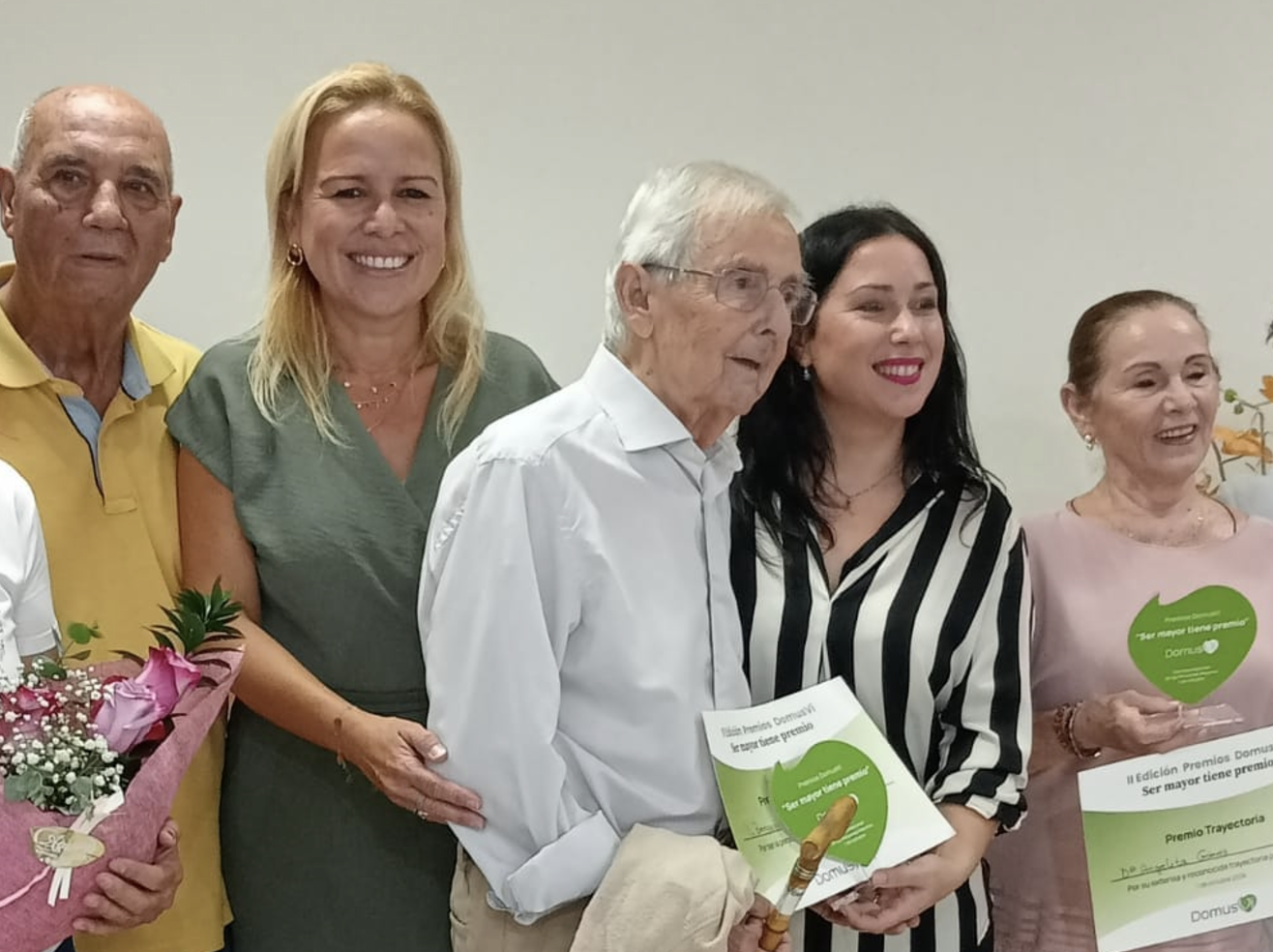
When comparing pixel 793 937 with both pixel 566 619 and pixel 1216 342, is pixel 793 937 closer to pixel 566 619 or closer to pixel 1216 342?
pixel 566 619

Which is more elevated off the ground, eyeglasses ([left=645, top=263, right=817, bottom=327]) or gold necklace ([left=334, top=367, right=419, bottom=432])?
eyeglasses ([left=645, top=263, right=817, bottom=327])

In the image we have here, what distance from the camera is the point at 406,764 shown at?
1500mm

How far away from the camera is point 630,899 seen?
1403 millimetres

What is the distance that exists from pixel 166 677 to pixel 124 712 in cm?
5

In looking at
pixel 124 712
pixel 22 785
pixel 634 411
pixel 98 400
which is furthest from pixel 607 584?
A: pixel 98 400

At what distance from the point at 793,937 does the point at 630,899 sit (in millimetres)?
349

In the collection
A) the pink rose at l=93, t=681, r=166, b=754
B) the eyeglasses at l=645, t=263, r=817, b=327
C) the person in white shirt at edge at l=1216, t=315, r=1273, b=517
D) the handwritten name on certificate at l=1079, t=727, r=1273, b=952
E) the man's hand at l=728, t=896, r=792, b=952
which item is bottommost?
the handwritten name on certificate at l=1079, t=727, r=1273, b=952

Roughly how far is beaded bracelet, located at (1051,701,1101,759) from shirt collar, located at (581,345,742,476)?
726 mm

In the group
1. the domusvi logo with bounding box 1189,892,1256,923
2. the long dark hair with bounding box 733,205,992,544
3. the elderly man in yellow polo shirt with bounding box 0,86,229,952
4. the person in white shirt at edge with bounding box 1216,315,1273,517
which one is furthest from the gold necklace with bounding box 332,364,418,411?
the person in white shirt at edge with bounding box 1216,315,1273,517

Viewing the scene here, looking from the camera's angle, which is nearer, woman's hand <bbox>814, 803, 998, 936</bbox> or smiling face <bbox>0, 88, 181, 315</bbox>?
woman's hand <bbox>814, 803, 998, 936</bbox>

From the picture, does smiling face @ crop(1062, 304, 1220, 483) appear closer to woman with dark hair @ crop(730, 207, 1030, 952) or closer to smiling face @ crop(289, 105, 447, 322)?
woman with dark hair @ crop(730, 207, 1030, 952)

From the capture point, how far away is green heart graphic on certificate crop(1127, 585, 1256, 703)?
5.87ft

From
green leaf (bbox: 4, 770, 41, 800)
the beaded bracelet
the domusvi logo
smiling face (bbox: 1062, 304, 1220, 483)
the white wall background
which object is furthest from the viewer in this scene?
the white wall background

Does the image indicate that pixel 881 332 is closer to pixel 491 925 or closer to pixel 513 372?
pixel 513 372
